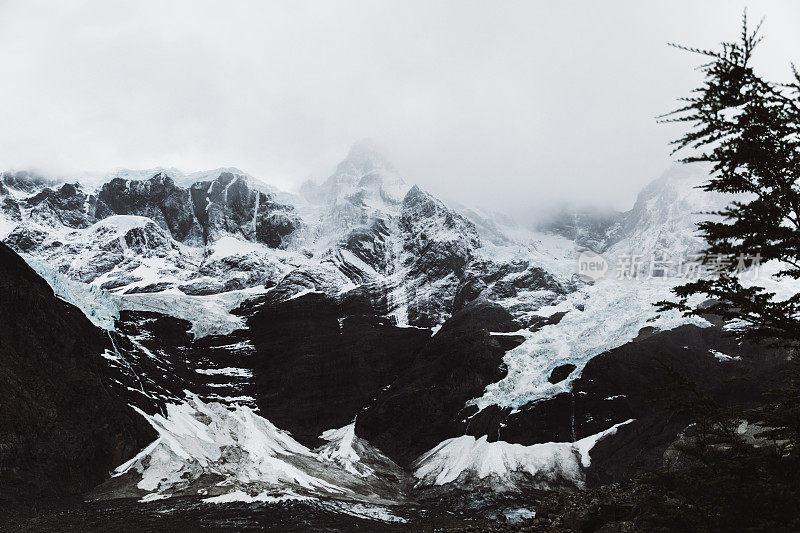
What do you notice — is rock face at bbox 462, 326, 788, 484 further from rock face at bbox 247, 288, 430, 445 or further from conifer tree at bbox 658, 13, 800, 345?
conifer tree at bbox 658, 13, 800, 345

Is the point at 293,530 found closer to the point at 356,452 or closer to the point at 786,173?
the point at 356,452

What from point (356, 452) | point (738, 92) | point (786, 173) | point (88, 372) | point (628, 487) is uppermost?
point (738, 92)

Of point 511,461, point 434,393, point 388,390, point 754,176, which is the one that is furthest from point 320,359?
point 754,176

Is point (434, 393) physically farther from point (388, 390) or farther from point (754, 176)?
point (754, 176)

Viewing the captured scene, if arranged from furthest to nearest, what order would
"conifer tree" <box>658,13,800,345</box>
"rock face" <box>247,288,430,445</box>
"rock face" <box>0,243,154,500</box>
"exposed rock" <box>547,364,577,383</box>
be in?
"rock face" <box>247,288,430,445</box>, "exposed rock" <box>547,364,577,383</box>, "rock face" <box>0,243,154,500</box>, "conifer tree" <box>658,13,800,345</box>

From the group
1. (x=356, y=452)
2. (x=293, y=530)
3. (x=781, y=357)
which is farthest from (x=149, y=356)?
(x=781, y=357)

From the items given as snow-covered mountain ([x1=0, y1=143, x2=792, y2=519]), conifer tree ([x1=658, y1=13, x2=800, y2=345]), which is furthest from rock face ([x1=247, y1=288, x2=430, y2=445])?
conifer tree ([x1=658, y1=13, x2=800, y2=345])

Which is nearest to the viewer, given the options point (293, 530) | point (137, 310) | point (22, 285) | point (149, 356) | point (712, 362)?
point (293, 530)

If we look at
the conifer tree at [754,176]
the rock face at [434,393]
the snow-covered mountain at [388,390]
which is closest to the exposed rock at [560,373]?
the snow-covered mountain at [388,390]
